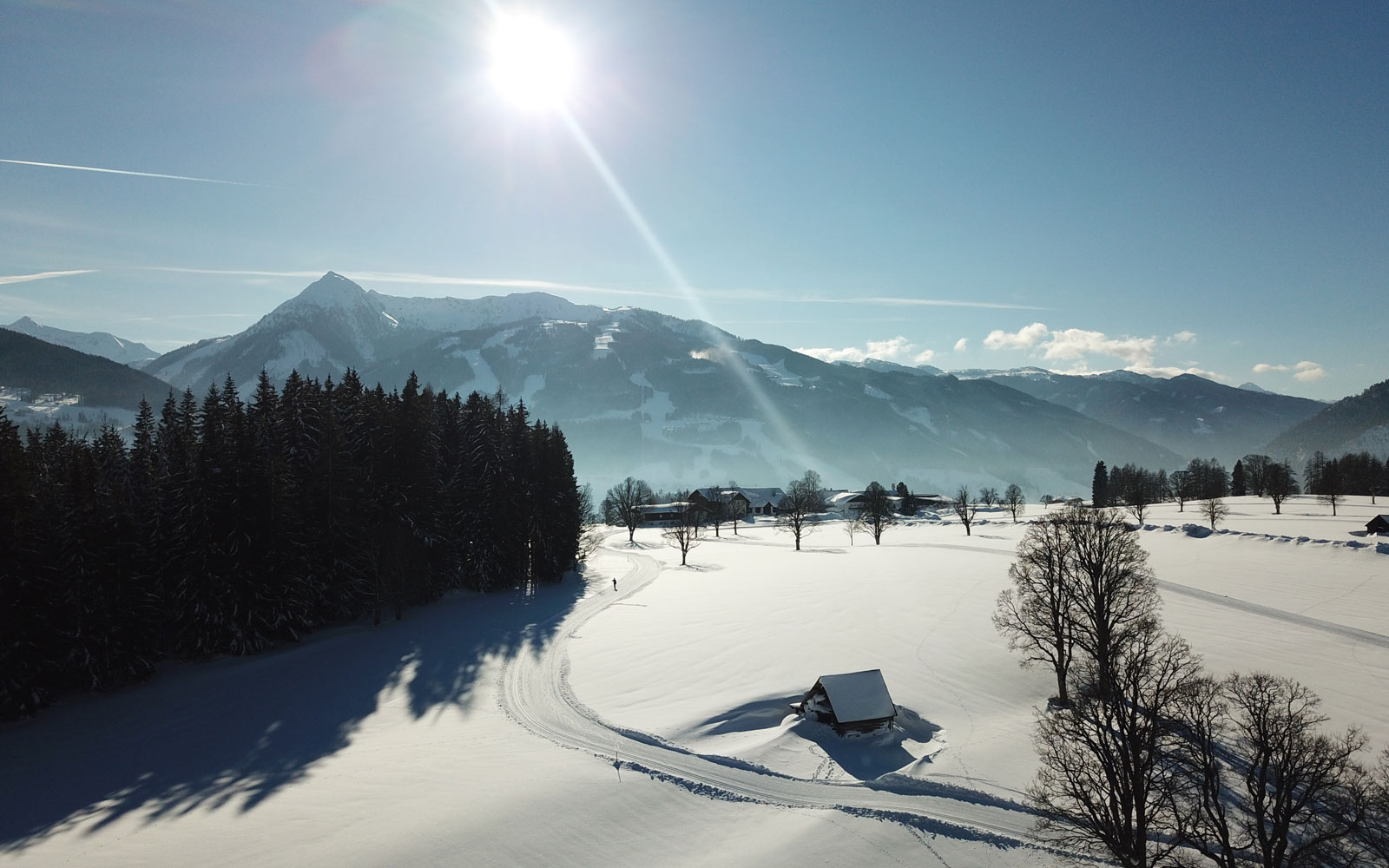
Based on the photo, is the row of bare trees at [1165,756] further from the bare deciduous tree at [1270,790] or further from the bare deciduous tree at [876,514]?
the bare deciduous tree at [876,514]

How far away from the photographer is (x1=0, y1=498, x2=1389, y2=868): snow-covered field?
1906cm

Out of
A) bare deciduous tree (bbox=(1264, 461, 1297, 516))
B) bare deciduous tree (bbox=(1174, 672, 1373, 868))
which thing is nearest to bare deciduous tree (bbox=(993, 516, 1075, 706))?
bare deciduous tree (bbox=(1174, 672, 1373, 868))

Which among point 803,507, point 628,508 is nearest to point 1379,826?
point 628,508

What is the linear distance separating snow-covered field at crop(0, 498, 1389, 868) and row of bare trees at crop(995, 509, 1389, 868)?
9.40 ft

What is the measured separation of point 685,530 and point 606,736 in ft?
190

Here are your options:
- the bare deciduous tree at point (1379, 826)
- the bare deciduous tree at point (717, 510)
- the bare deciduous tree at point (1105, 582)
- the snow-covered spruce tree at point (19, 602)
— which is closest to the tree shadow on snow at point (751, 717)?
the bare deciduous tree at point (1105, 582)

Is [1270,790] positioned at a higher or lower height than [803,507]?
lower

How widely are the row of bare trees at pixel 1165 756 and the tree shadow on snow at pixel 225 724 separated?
28.1 metres

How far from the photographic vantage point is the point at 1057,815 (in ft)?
56.5

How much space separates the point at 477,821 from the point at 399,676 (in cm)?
2053

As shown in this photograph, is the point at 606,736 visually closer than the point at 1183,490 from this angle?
Yes

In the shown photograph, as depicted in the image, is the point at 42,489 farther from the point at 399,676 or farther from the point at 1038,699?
the point at 1038,699

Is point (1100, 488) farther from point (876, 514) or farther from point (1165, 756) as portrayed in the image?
point (1165, 756)

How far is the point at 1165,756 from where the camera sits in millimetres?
15773
